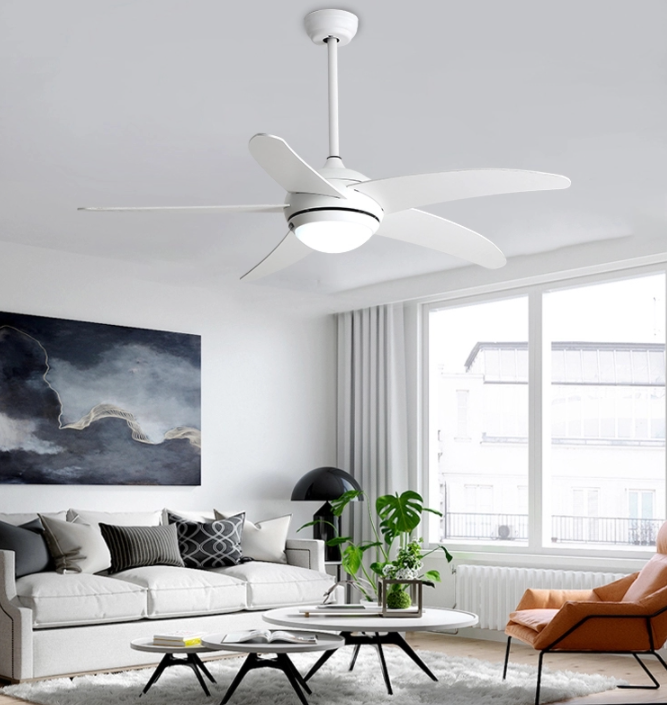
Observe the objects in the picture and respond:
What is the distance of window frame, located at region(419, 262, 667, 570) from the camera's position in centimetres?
612

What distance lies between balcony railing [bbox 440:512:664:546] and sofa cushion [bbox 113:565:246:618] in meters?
2.16

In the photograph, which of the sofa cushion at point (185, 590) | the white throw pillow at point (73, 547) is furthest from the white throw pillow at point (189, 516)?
the white throw pillow at point (73, 547)

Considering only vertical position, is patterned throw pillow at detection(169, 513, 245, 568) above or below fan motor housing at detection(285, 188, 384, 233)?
below

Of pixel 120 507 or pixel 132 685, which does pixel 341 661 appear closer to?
pixel 132 685

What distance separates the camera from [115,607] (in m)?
5.08

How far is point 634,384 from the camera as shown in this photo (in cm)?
630

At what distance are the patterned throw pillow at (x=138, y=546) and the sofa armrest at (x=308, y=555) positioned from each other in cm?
92

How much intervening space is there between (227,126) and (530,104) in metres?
1.33

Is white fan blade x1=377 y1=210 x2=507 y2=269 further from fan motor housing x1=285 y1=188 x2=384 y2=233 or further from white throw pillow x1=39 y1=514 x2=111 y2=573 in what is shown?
white throw pillow x1=39 y1=514 x2=111 y2=573

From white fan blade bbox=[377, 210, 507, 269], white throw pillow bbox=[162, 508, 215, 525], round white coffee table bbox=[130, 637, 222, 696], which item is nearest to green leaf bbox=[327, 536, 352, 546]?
white throw pillow bbox=[162, 508, 215, 525]

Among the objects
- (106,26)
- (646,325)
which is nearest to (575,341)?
(646,325)

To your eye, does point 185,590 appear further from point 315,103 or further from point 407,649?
point 315,103

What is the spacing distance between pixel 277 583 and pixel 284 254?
9.39 feet

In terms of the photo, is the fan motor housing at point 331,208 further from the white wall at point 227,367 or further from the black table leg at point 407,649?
the white wall at point 227,367
